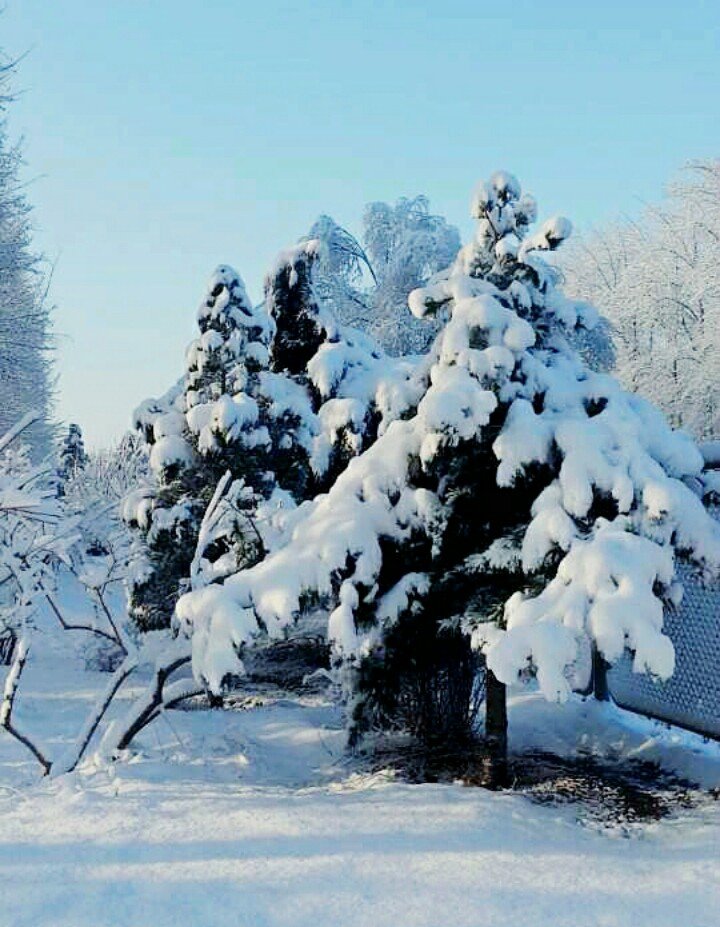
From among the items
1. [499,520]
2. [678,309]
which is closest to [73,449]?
[678,309]

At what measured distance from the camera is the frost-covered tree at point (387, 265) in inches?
859

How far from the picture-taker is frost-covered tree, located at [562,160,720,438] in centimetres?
1984

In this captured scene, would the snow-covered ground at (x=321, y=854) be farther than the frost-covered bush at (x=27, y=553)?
No

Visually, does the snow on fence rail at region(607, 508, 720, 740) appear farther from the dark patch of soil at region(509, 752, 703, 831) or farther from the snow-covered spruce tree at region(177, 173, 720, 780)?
the snow-covered spruce tree at region(177, 173, 720, 780)

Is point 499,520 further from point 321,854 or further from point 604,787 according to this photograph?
point 321,854

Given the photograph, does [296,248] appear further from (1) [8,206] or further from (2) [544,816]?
(1) [8,206]

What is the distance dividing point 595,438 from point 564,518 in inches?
22.3

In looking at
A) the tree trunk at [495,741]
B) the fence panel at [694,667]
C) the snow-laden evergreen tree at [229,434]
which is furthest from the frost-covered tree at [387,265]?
the tree trunk at [495,741]

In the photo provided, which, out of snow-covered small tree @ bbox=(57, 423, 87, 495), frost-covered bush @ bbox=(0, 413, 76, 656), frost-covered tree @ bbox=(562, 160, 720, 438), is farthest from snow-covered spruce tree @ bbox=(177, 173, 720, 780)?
snow-covered small tree @ bbox=(57, 423, 87, 495)

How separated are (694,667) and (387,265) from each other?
690 inches

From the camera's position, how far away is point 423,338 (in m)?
21.9

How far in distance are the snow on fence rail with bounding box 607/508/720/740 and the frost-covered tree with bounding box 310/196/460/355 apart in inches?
594

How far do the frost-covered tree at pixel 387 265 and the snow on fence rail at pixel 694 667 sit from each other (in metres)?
15.1

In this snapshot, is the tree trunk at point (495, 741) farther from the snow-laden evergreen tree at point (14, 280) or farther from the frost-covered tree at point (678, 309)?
the frost-covered tree at point (678, 309)
